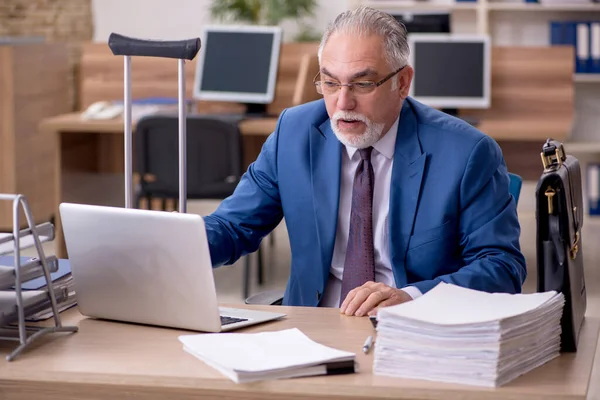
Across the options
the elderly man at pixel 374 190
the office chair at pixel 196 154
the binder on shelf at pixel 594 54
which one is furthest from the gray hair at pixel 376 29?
the binder on shelf at pixel 594 54

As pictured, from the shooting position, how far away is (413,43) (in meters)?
4.88

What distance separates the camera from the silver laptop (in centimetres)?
149

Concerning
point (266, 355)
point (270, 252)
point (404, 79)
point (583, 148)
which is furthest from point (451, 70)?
point (266, 355)

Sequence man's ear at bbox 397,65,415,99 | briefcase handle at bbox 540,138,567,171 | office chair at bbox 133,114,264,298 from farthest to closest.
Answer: office chair at bbox 133,114,264,298
man's ear at bbox 397,65,415,99
briefcase handle at bbox 540,138,567,171

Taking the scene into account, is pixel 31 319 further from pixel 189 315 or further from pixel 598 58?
pixel 598 58

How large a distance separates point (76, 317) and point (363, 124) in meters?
0.65

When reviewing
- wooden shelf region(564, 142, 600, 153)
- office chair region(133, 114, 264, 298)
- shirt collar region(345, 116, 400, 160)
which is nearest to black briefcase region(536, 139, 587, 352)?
shirt collar region(345, 116, 400, 160)

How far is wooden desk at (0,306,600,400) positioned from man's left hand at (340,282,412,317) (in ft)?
0.32

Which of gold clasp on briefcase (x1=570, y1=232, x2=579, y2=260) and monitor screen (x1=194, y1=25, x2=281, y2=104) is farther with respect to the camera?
monitor screen (x1=194, y1=25, x2=281, y2=104)

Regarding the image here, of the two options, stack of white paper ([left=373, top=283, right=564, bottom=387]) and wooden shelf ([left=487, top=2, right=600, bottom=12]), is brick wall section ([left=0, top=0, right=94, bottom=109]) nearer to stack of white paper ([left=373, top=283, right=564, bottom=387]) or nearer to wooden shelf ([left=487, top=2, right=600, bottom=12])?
wooden shelf ([left=487, top=2, right=600, bottom=12])

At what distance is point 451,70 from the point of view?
4.87 m

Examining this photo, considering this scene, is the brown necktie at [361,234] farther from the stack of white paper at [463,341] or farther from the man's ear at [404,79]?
the stack of white paper at [463,341]

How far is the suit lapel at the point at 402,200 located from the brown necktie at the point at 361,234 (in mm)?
58

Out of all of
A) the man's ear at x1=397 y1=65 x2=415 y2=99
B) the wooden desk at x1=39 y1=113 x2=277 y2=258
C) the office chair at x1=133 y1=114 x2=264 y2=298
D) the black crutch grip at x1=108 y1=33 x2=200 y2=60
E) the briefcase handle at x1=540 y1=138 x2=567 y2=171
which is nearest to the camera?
the briefcase handle at x1=540 y1=138 x2=567 y2=171
